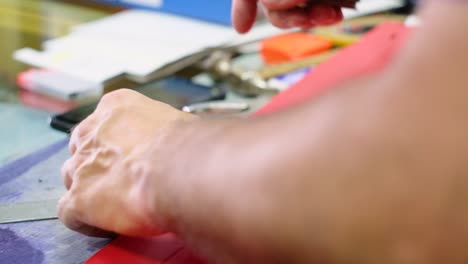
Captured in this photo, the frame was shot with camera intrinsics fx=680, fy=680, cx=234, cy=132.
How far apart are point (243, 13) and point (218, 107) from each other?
120mm

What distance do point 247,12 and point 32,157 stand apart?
12.1 inches

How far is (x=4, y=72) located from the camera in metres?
1.01

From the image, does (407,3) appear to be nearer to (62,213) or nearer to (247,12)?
(247,12)

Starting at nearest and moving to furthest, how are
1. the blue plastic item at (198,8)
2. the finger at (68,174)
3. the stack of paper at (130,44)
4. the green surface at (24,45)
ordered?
the finger at (68,174), the green surface at (24,45), the stack of paper at (130,44), the blue plastic item at (198,8)

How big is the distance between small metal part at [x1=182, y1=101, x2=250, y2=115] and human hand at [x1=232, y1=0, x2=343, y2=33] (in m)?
0.09

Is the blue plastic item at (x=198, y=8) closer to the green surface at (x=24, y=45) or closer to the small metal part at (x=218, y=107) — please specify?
the green surface at (x=24, y=45)

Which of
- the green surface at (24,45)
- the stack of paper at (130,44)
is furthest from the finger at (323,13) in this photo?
the green surface at (24,45)

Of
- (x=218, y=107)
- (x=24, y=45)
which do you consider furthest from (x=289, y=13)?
(x=24, y=45)

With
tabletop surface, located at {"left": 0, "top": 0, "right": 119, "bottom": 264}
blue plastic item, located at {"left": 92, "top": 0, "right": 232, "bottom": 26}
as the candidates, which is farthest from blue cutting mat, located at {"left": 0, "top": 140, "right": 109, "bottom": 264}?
blue plastic item, located at {"left": 92, "top": 0, "right": 232, "bottom": 26}

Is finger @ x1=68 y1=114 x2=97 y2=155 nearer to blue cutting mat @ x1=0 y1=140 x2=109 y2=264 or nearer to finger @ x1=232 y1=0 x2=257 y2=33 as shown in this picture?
blue cutting mat @ x1=0 y1=140 x2=109 y2=264

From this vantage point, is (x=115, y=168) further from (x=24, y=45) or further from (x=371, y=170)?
(x=24, y=45)

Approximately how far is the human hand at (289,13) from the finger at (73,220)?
14.6 inches

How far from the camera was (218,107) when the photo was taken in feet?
2.79

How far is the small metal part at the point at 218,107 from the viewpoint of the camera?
0.83 metres
